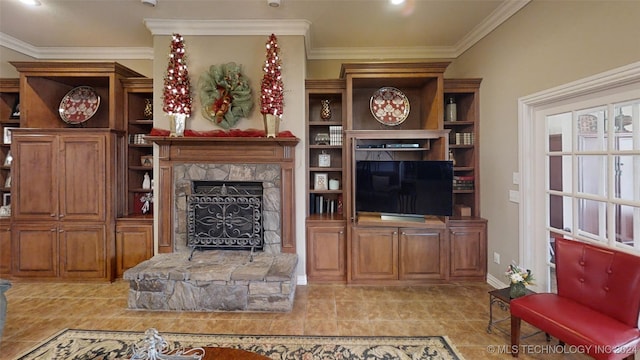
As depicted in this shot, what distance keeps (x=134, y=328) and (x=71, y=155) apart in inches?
94.4

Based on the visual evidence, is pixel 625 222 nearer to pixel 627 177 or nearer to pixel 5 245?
pixel 627 177

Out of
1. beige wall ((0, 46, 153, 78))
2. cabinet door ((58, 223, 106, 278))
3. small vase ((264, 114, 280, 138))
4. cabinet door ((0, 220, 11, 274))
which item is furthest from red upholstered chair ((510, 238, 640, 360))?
cabinet door ((0, 220, 11, 274))

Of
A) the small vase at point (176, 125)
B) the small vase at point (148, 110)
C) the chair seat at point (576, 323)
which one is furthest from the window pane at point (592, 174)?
the small vase at point (148, 110)

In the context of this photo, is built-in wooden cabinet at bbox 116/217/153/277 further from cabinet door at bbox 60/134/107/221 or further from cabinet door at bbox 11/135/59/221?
cabinet door at bbox 11/135/59/221

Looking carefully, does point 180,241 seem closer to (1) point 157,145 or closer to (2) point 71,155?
(1) point 157,145

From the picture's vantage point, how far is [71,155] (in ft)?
12.1

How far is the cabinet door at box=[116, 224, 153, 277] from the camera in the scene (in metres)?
3.81

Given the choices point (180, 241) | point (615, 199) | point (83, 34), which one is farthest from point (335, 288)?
point (83, 34)

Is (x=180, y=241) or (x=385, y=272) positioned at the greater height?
(x=180, y=241)

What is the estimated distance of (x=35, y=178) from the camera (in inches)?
146

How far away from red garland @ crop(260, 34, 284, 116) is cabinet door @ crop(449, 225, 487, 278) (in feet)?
8.78

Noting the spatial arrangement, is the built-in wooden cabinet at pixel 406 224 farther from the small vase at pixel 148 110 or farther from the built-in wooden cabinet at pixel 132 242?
the small vase at pixel 148 110

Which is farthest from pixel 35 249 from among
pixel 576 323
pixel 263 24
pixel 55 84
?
pixel 576 323

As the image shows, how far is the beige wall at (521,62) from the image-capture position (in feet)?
7.11
